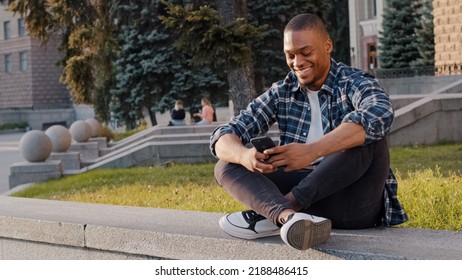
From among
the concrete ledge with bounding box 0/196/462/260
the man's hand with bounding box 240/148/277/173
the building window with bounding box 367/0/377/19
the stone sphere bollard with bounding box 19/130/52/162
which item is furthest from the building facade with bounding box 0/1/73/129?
the man's hand with bounding box 240/148/277/173

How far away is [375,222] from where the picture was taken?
503cm

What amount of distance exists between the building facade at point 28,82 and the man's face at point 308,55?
5771 centimetres

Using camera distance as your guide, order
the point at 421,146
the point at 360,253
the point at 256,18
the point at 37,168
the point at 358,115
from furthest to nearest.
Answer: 1. the point at 256,18
2. the point at 37,168
3. the point at 421,146
4. the point at 358,115
5. the point at 360,253

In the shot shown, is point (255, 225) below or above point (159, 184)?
above

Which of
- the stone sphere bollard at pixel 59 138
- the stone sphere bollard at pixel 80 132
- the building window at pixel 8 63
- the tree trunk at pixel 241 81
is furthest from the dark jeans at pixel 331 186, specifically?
the building window at pixel 8 63

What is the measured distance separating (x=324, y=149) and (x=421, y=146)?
35.6ft

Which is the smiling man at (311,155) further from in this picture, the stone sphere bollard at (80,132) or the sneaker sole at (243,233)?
the stone sphere bollard at (80,132)

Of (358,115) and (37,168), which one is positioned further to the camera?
(37,168)

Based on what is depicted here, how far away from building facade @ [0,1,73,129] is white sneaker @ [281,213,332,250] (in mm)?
58280

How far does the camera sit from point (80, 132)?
78.2 feet

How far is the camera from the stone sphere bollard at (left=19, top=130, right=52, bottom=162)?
1642 centimetres

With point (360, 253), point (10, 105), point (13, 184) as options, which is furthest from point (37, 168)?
point (10, 105)

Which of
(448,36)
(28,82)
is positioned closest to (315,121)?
(448,36)
